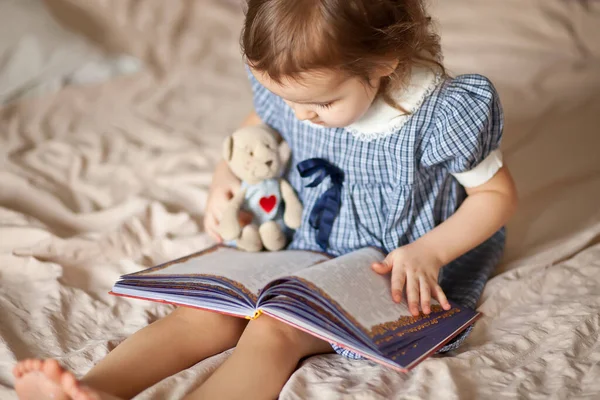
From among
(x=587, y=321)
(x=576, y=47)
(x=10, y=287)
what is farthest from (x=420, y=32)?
(x=576, y=47)

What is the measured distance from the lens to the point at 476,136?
95 centimetres

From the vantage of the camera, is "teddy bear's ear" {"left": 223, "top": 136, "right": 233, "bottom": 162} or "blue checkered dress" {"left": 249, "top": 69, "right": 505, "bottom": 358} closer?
"blue checkered dress" {"left": 249, "top": 69, "right": 505, "bottom": 358}

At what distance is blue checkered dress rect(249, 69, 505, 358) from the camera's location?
3.16ft

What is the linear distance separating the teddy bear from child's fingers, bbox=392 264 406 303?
0.75ft

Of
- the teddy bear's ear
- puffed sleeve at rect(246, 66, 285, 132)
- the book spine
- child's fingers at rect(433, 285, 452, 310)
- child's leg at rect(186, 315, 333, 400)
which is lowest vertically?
child's leg at rect(186, 315, 333, 400)

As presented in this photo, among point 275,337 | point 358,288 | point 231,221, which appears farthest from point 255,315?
point 231,221

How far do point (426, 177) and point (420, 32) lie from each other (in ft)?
0.74

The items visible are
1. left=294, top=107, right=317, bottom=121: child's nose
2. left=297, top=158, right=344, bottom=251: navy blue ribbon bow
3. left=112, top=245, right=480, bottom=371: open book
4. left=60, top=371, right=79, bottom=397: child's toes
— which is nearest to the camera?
left=60, top=371, right=79, bottom=397: child's toes

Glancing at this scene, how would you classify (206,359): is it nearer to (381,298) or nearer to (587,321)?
(381,298)

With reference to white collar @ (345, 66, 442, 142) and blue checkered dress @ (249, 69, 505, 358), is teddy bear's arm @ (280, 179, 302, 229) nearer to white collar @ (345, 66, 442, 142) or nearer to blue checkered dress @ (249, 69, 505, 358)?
blue checkered dress @ (249, 69, 505, 358)

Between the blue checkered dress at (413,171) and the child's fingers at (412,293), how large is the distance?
0.23 ft

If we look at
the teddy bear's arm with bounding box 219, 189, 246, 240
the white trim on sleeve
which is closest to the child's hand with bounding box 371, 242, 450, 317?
the white trim on sleeve

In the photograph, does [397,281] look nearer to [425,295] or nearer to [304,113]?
[425,295]

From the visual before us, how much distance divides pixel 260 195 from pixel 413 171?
0.86ft
